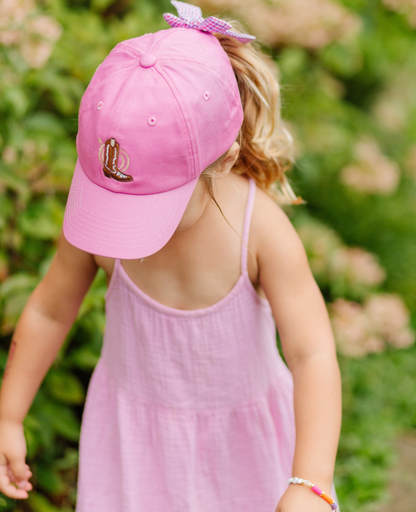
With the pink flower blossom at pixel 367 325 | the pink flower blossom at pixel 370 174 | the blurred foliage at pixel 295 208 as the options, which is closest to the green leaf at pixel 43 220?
the blurred foliage at pixel 295 208

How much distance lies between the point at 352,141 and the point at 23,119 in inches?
98.6

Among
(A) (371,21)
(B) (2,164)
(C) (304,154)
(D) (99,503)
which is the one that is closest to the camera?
(D) (99,503)

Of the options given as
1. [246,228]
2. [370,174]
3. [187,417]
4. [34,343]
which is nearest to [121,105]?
[246,228]

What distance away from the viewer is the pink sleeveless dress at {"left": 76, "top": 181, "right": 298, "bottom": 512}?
1.42 m

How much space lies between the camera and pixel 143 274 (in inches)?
54.1

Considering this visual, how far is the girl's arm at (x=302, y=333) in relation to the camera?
1.19 metres

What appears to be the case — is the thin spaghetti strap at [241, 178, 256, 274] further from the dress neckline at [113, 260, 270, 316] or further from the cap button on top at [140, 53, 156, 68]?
the cap button on top at [140, 53, 156, 68]

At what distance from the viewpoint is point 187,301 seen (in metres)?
1.37

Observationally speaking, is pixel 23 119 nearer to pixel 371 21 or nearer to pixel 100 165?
pixel 100 165

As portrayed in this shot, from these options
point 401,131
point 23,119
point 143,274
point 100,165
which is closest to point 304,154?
point 23,119

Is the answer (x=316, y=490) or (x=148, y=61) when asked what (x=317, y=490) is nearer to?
(x=316, y=490)

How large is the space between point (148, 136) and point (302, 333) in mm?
536

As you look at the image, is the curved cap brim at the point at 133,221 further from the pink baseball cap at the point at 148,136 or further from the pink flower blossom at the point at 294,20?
the pink flower blossom at the point at 294,20

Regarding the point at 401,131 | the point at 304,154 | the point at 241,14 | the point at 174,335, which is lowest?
the point at 401,131
